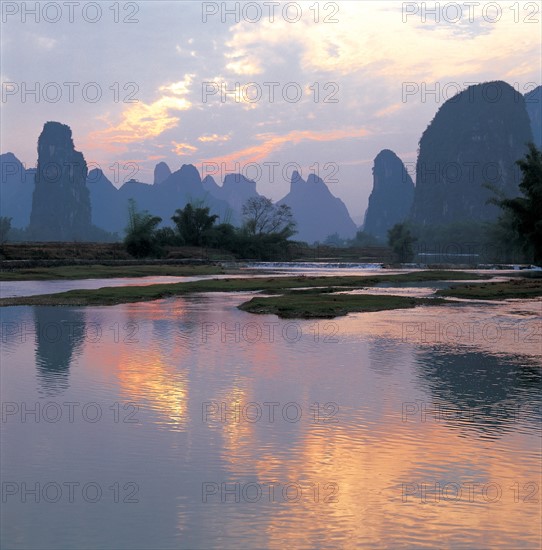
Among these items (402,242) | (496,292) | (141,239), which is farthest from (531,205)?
(402,242)

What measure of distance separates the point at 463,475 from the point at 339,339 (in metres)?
13.1

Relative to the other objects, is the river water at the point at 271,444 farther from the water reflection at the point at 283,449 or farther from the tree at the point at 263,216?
the tree at the point at 263,216

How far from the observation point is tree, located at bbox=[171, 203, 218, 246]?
111 m

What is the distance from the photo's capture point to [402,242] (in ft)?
379

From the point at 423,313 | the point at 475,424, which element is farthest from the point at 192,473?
the point at 423,313

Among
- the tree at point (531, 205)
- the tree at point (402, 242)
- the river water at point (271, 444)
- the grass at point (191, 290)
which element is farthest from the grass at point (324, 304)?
the tree at point (402, 242)

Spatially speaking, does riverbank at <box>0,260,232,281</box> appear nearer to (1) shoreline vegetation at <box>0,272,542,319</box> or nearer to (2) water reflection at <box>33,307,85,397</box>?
(1) shoreline vegetation at <box>0,272,542,319</box>

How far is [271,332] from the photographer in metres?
24.2

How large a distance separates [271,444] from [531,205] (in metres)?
47.1

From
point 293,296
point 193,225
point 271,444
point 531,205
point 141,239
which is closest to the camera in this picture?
point 271,444

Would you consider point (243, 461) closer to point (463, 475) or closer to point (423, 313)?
point (463, 475)

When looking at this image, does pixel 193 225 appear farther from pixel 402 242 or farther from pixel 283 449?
pixel 283 449

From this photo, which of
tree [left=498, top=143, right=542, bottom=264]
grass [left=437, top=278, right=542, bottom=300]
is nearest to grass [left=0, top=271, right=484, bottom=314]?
grass [left=437, top=278, right=542, bottom=300]

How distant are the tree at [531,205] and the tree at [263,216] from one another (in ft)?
237
